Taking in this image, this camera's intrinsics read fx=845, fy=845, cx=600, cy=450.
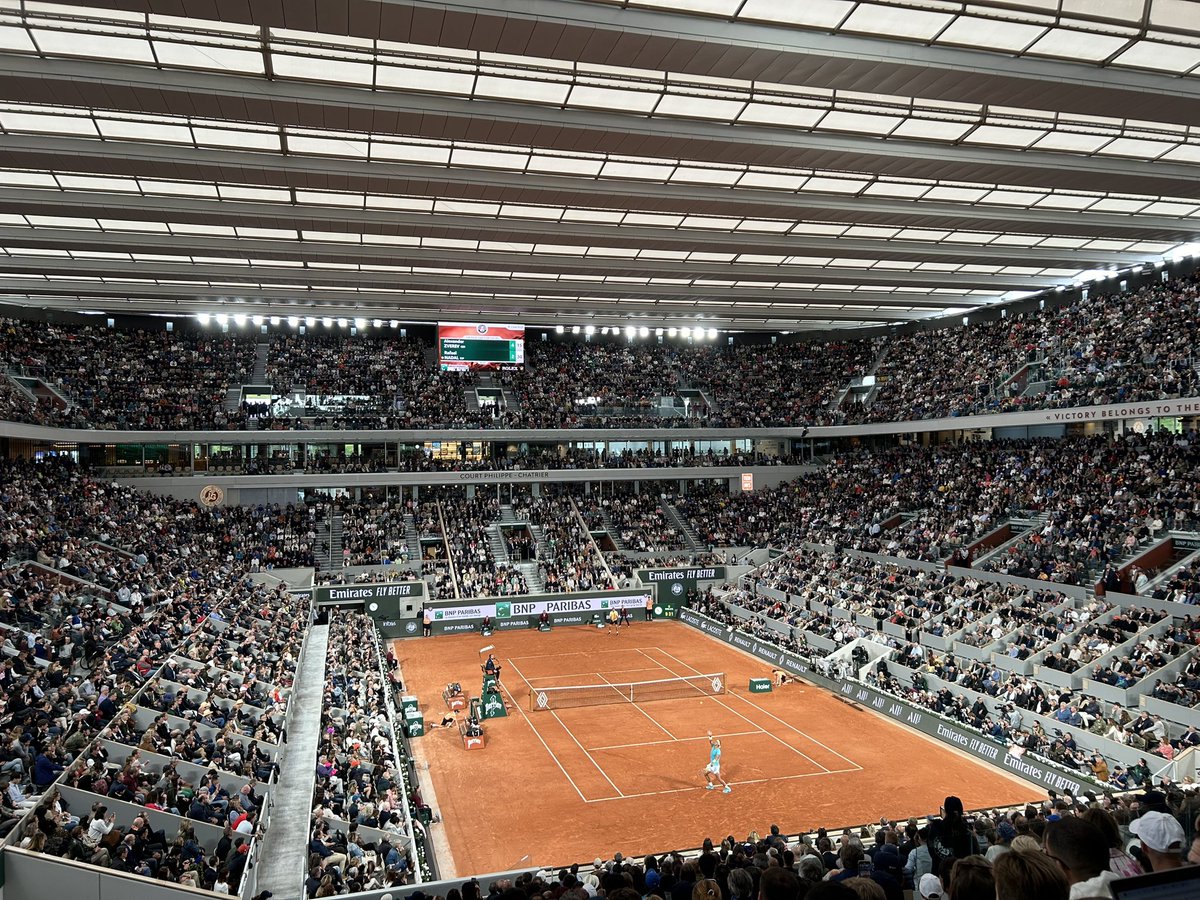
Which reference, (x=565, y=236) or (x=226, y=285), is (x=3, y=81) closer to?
(x=565, y=236)

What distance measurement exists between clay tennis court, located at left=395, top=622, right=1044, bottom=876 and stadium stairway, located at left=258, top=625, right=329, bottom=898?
3678 mm

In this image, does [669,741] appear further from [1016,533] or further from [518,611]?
[1016,533]

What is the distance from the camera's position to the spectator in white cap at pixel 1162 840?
150 inches

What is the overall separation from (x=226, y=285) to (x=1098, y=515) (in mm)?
42467

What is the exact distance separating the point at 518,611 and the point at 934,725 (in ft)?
85.0

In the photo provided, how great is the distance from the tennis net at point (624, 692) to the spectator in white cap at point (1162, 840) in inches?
1189

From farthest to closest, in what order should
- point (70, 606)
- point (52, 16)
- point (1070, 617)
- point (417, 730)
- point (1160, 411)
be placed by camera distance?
point (1160, 411) → point (1070, 617) → point (417, 730) → point (70, 606) → point (52, 16)

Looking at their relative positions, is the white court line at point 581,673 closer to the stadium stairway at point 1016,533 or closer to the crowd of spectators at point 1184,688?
the stadium stairway at point 1016,533

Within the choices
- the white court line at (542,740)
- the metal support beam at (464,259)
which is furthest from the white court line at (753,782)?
the metal support beam at (464,259)

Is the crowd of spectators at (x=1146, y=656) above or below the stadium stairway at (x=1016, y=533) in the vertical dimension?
below

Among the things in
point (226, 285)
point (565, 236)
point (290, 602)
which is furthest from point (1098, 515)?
point (226, 285)

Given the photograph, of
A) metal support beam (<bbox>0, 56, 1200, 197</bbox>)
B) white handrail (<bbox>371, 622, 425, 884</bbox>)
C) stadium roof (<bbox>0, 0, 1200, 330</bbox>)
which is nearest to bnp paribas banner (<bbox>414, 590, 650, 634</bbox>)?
white handrail (<bbox>371, 622, 425, 884</bbox>)

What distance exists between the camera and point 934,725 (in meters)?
28.4

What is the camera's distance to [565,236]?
33.0 m
